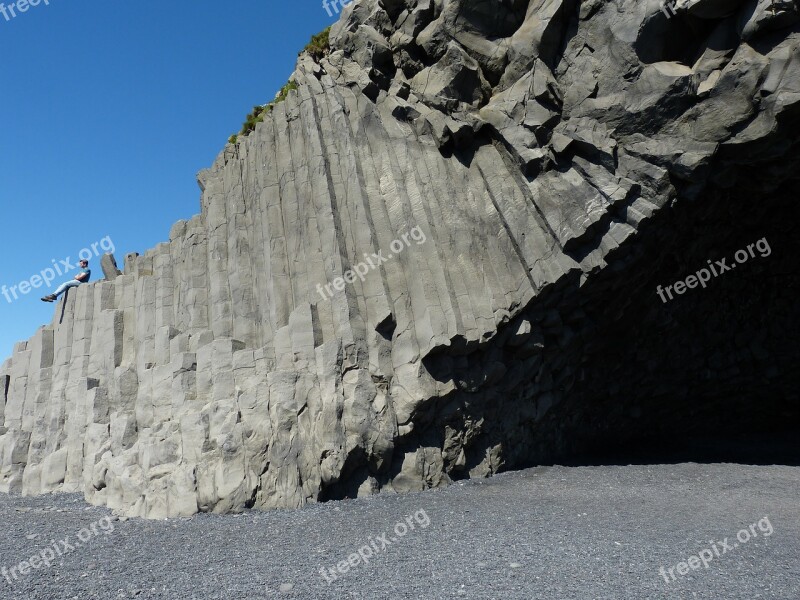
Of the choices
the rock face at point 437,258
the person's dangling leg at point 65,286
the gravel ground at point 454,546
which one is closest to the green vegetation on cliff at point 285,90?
the rock face at point 437,258

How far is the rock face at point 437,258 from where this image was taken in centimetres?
1127

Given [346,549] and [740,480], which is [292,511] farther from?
[740,480]

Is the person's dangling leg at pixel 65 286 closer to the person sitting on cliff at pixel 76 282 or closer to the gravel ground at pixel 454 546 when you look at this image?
the person sitting on cliff at pixel 76 282

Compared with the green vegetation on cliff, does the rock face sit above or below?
below

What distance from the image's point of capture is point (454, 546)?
8195 mm

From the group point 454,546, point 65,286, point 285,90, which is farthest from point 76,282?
point 454,546

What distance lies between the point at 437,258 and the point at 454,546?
5.71 meters

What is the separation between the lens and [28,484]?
14.9m

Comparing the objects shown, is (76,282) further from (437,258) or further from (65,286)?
(437,258)

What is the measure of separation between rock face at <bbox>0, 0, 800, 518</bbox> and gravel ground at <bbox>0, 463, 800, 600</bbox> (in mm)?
1227

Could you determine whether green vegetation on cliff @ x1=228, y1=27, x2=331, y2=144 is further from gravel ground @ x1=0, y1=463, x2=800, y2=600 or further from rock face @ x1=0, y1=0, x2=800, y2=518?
gravel ground @ x1=0, y1=463, x2=800, y2=600

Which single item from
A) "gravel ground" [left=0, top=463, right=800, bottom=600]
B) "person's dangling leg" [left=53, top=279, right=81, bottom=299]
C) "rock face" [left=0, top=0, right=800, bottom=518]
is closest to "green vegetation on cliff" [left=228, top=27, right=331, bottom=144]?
"rock face" [left=0, top=0, right=800, bottom=518]

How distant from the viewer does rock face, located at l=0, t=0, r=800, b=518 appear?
11.3 metres

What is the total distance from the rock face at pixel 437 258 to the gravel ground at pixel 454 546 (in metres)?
1.23
